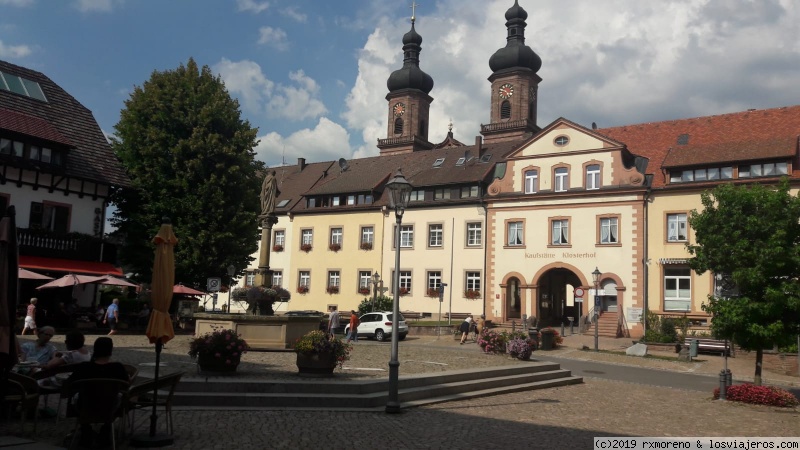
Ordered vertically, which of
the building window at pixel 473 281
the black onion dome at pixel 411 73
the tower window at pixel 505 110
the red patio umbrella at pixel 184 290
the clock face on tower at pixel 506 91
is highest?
the black onion dome at pixel 411 73

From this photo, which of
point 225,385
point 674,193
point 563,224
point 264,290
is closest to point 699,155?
point 674,193

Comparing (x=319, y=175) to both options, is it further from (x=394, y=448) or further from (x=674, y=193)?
(x=394, y=448)

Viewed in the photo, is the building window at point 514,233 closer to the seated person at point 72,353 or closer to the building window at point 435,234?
the building window at point 435,234

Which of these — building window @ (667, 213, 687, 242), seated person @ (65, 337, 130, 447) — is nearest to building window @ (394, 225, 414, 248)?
building window @ (667, 213, 687, 242)

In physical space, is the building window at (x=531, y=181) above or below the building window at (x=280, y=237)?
above

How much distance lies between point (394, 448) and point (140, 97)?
27.6m

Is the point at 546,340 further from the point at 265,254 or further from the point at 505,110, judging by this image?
the point at 505,110

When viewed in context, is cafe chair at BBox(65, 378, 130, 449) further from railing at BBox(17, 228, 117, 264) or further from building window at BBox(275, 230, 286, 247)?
building window at BBox(275, 230, 286, 247)

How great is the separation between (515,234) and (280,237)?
19122mm

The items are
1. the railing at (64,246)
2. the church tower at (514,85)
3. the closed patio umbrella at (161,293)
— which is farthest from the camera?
the church tower at (514,85)

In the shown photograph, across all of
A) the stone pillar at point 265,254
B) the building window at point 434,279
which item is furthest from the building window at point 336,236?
the stone pillar at point 265,254

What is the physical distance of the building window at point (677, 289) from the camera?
36375 millimetres

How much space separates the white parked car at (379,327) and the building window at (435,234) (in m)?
11.0

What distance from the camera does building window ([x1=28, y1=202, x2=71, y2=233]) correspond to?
2909 centimetres
